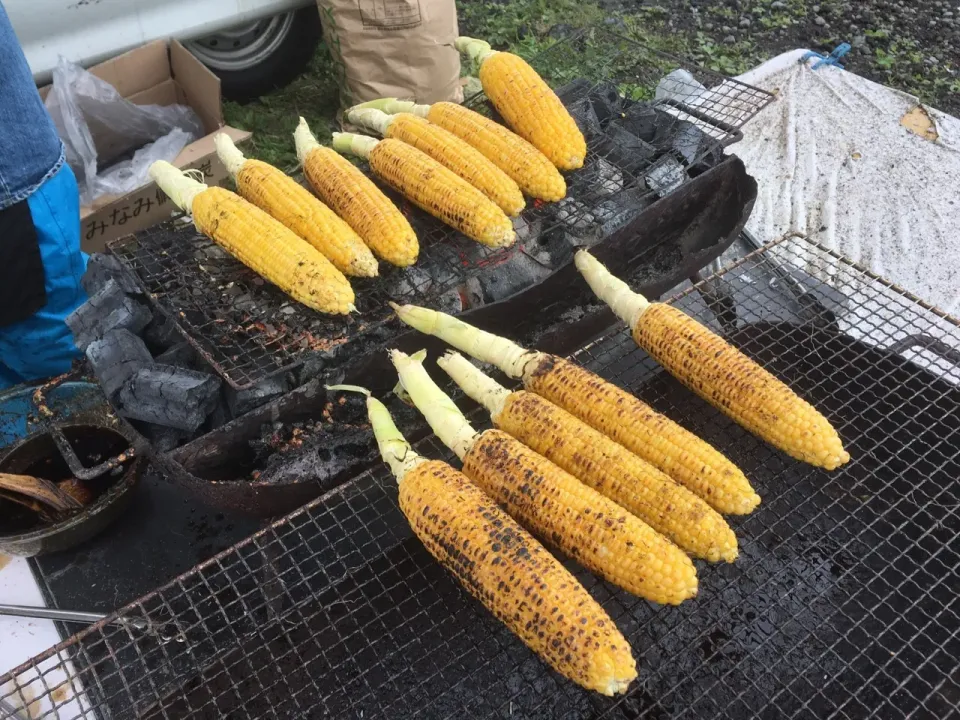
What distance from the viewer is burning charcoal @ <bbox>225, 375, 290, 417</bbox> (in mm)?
3250

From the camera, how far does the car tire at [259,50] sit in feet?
22.1

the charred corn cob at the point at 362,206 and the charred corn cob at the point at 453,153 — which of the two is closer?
the charred corn cob at the point at 362,206

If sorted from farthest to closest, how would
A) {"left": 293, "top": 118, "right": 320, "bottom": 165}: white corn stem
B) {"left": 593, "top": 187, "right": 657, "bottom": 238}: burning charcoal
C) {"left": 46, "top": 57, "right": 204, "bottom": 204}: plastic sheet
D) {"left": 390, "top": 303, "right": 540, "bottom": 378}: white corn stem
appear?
{"left": 46, "top": 57, "right": 204, "bottom": 204}: plastic sheet → {"left": 593, "top": 187, "right": 657, "bottom": 238}: burning charcoal → {"left": 293, "top": 118, "right": 320, "bottom": 165}: white corn stem → {"left": 390, "top": 303, "right": 540, "bottom": 378}: white corn stem

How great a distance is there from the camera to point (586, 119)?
455cm

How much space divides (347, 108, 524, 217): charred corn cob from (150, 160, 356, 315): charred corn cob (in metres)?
0.98

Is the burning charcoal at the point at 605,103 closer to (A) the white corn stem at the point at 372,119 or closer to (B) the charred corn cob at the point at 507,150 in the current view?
(B) the charred corn cob at the point at 507,150

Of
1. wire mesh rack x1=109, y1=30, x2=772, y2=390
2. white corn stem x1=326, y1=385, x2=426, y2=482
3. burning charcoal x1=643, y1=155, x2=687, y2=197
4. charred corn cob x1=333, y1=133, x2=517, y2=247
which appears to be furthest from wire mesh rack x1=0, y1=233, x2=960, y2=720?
burning charcoal x1=643, y1=155, x2=687, y2=197

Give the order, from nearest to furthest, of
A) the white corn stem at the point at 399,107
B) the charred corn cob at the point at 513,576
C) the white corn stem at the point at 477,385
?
1. the charred corn cob at the point at 513,576
2. the white corn stem at the point at 477,385
3. the white corn stem at the point at 399,107

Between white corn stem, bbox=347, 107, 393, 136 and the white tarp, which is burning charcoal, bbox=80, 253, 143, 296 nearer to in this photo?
white corn stem, bbox=347, 107, 393, 136

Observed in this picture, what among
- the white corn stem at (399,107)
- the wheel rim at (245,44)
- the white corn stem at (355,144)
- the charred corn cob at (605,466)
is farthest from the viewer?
the wheel rim at (245,44)

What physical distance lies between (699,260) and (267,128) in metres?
4.67

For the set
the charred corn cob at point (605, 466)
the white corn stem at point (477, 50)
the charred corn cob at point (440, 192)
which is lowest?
the charred corn cob at point (605, 466)

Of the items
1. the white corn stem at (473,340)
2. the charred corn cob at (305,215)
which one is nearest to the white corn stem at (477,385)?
the white corn stem at (473,340)

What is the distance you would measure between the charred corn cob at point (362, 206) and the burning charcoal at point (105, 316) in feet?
3.74
